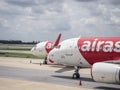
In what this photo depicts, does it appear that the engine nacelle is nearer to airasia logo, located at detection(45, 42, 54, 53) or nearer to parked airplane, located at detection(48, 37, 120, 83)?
parked airplane, located at detection(48, 37, 120, 83)

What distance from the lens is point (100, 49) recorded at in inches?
1061

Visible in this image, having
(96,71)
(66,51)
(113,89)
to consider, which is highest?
(66,51)

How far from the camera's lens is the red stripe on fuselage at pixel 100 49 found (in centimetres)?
2614

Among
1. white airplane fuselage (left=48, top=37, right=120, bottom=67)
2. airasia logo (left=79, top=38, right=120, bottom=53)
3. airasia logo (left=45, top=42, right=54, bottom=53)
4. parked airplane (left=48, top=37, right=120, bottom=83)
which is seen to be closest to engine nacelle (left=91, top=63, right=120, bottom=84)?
parked airplane (left=48, top=37, right=120, bottom=83)

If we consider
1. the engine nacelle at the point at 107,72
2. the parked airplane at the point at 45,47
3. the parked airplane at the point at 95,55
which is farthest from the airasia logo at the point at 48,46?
the engine nacelle at the point at 107,72

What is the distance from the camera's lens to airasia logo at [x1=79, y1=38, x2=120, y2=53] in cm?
2619

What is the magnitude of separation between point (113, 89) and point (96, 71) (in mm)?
2176

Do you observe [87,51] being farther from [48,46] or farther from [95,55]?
[48,46]

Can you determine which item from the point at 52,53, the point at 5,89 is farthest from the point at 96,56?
the point at 5,89

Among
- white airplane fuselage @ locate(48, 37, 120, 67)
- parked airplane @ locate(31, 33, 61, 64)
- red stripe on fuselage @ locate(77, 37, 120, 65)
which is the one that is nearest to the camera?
red stripe on fuselage @ locate(77, 37, 120, 65)

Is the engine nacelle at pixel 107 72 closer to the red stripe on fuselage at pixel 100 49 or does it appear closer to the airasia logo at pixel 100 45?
the red stripe on fuselage at pixel 100 49

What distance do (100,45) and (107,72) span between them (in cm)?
508

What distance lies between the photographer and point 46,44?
2010 inches

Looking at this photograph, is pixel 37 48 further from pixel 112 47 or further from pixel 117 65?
pixel 117 65
